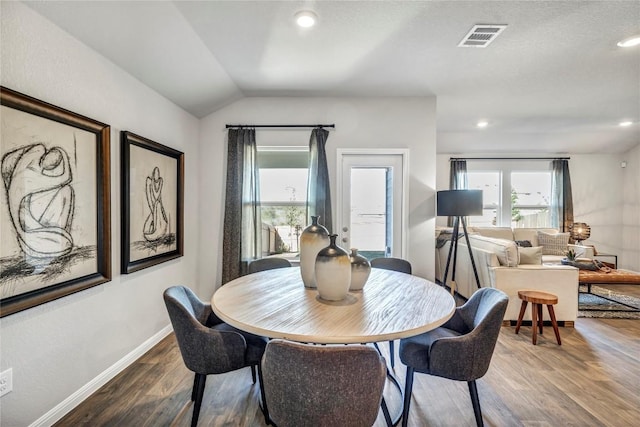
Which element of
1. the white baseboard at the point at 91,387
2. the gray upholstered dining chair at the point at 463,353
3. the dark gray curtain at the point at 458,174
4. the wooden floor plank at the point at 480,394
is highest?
the dark gray curtain at the point at 458,174

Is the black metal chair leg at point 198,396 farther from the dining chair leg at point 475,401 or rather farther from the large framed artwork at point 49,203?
the dining chair leg at point 475,401

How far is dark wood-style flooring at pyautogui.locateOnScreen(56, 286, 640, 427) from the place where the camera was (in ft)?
6.01

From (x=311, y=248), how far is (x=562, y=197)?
6.64 metres

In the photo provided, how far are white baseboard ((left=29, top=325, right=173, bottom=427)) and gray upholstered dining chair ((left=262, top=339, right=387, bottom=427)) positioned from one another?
1603 millimetres

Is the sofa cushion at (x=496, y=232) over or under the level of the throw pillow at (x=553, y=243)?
over

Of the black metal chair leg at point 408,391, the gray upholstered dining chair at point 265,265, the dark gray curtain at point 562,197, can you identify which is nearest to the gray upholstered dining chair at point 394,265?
the gray upholstered dining chair at point 265,265

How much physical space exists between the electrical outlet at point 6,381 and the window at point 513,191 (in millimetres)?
6627

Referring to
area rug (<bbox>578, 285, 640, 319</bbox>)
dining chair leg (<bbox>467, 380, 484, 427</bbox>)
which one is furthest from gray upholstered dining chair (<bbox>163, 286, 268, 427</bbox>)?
area rug (<bbox>578, 285, 640, 319</bbox>)

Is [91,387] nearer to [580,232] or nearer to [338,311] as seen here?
[338,311]

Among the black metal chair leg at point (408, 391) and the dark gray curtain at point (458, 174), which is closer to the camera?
the black metal chair leg at point (408, 391)

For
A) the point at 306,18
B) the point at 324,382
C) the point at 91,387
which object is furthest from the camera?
the point at 306,18

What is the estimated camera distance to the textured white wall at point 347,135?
3.74 meters

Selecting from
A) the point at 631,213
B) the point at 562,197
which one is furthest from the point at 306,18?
the point at 631,213

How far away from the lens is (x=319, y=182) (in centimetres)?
368
